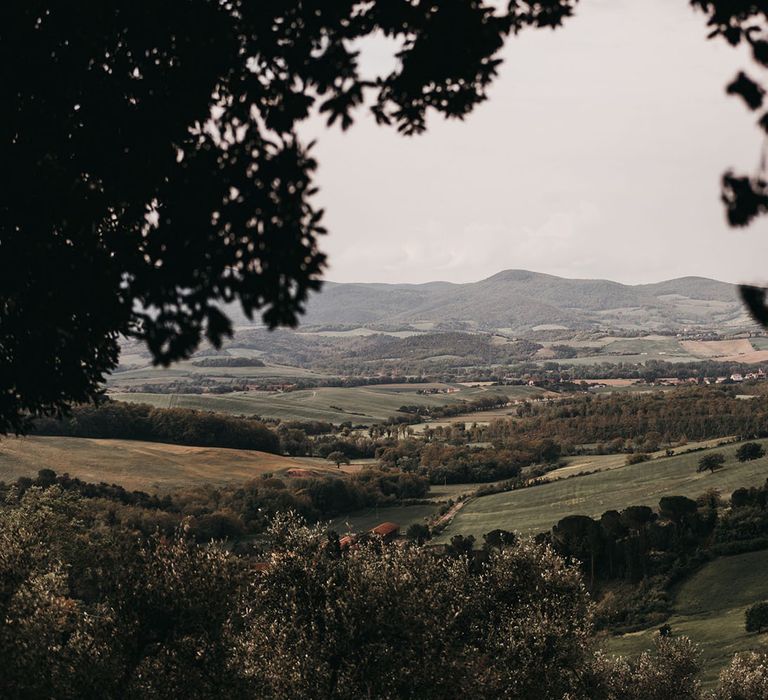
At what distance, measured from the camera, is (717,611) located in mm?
92875

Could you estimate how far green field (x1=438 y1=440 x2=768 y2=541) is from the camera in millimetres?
136375

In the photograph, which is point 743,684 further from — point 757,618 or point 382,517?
point 382,517

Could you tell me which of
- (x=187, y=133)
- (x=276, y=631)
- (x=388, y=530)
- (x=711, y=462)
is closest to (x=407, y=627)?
(x=276, y=631)

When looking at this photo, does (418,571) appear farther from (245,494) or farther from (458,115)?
(245,494)

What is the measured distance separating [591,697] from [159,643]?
902 inches

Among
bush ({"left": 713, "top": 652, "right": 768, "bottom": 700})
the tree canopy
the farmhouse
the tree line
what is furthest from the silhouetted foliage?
the farmhouse

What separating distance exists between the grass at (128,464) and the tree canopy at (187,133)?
5948 inches

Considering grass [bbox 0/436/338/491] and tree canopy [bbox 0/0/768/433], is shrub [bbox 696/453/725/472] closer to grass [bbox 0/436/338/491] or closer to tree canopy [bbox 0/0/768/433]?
grass [bbox 0/436/338/491]

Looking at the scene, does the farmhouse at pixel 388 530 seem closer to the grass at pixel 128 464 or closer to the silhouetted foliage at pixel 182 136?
the grass at pixel 128 464

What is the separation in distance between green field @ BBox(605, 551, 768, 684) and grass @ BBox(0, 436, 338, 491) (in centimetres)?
10040

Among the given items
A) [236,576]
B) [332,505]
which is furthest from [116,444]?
[236,576]

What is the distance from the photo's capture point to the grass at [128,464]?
529 ft

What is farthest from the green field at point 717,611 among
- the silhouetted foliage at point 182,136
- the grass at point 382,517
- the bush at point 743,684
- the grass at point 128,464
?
the grass at point 128,464

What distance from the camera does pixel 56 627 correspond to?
111 feet
